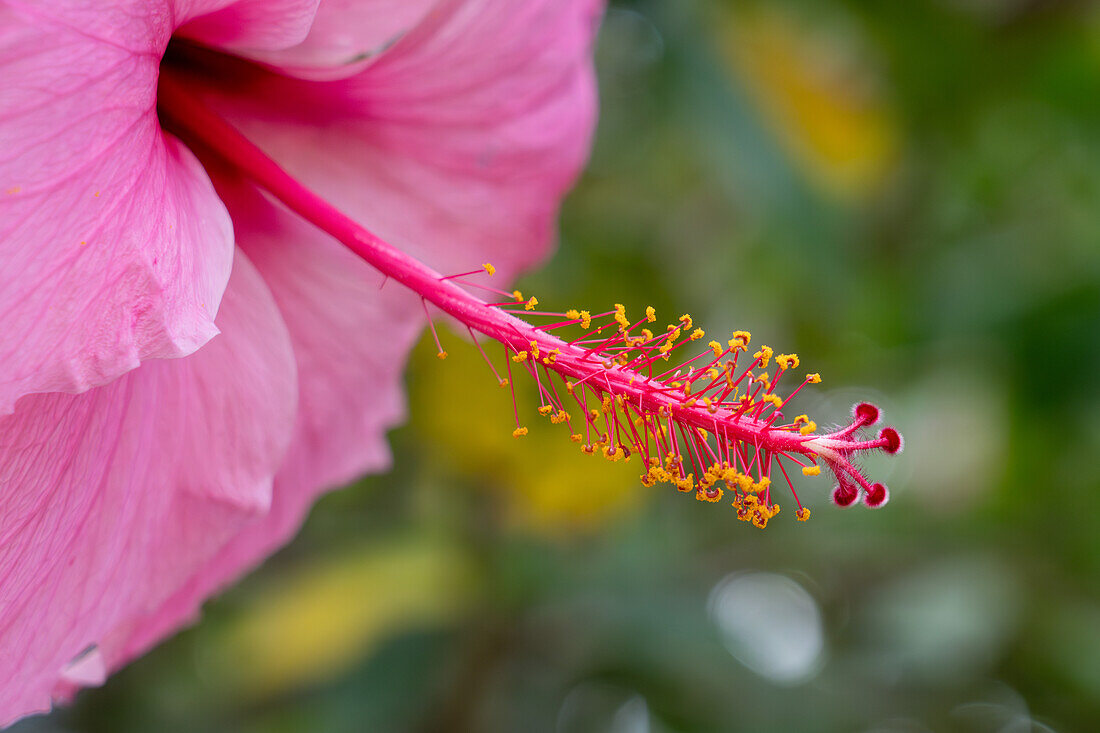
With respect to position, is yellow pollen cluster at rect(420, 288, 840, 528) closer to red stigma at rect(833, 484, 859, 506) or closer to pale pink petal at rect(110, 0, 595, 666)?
red stigma at rect(833, 484, 859, 506)

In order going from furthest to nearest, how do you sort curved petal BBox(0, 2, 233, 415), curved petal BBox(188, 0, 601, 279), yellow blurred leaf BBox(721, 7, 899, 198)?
1. yellow blurred leaf BBox(721, 7, 899, 198)
2. curved petal BBox(188, 0, 601, 279)
3. curved petal BBox(0, 2, 233, 415)

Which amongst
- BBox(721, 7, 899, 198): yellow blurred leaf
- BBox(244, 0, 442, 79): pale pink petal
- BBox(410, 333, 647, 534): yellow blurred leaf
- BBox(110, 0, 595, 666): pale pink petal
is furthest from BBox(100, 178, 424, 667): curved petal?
BBox(721, 7, 899, 198): yellow blurred leaf

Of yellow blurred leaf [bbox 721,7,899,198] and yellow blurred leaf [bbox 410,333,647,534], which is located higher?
yellow blurred leaf [bbox 721,7,899,198]

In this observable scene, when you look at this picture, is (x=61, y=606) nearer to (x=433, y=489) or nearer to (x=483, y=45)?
(x=483, y=45)

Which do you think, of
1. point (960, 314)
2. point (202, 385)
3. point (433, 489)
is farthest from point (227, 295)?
point (960, 314)

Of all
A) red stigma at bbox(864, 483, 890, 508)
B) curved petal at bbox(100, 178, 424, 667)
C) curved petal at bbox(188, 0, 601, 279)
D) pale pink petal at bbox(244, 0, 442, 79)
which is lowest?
curved petal at bbox(100, 178, 424, 667)

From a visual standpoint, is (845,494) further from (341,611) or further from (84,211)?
(341,611)

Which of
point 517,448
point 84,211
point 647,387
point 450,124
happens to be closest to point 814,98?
point 517,448

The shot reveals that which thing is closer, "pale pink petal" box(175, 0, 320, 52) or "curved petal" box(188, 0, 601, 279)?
"pale pink petal" box(175, 0, 320, 52)
